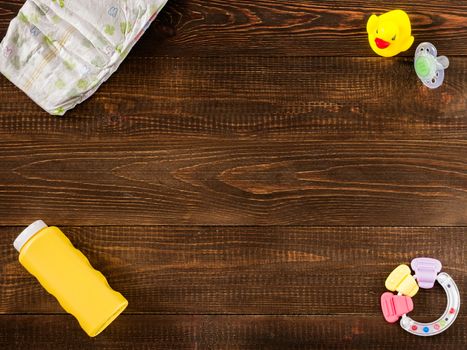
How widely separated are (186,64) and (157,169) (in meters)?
0.18

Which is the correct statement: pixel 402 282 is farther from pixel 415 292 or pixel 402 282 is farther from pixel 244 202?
pixel 244 202

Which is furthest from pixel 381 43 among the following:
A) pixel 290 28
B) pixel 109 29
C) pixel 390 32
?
pixel 109 29

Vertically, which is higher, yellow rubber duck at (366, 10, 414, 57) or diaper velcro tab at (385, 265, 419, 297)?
yellow rubber duck at (366, 10, 414, 57)

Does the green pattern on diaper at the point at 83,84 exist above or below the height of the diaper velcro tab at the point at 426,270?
above

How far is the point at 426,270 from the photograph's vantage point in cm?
99

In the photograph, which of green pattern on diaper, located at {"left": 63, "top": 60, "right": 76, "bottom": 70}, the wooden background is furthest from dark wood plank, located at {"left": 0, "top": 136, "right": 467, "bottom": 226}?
green pattern on diaper, located at {"left": 63, "top": 60, "right": 76, "bottom": 70}

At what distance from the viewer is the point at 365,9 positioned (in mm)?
1018

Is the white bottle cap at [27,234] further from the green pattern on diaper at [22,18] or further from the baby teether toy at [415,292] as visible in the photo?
the baby teether toy at [415,292]

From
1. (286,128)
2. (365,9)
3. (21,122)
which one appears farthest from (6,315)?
(365,9)

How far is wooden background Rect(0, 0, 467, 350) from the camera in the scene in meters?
1.00

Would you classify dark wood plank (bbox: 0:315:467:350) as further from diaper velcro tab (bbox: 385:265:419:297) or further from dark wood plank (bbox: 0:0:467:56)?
dark wood plank (bbox: 0:0:467:56)

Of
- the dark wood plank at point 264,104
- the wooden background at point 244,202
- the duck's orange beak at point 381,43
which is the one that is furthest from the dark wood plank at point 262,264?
the duck's orange beak at point 381,43

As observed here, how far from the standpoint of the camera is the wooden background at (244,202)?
1.00 meters

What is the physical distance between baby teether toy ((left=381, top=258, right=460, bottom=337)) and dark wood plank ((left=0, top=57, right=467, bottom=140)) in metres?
0.21
